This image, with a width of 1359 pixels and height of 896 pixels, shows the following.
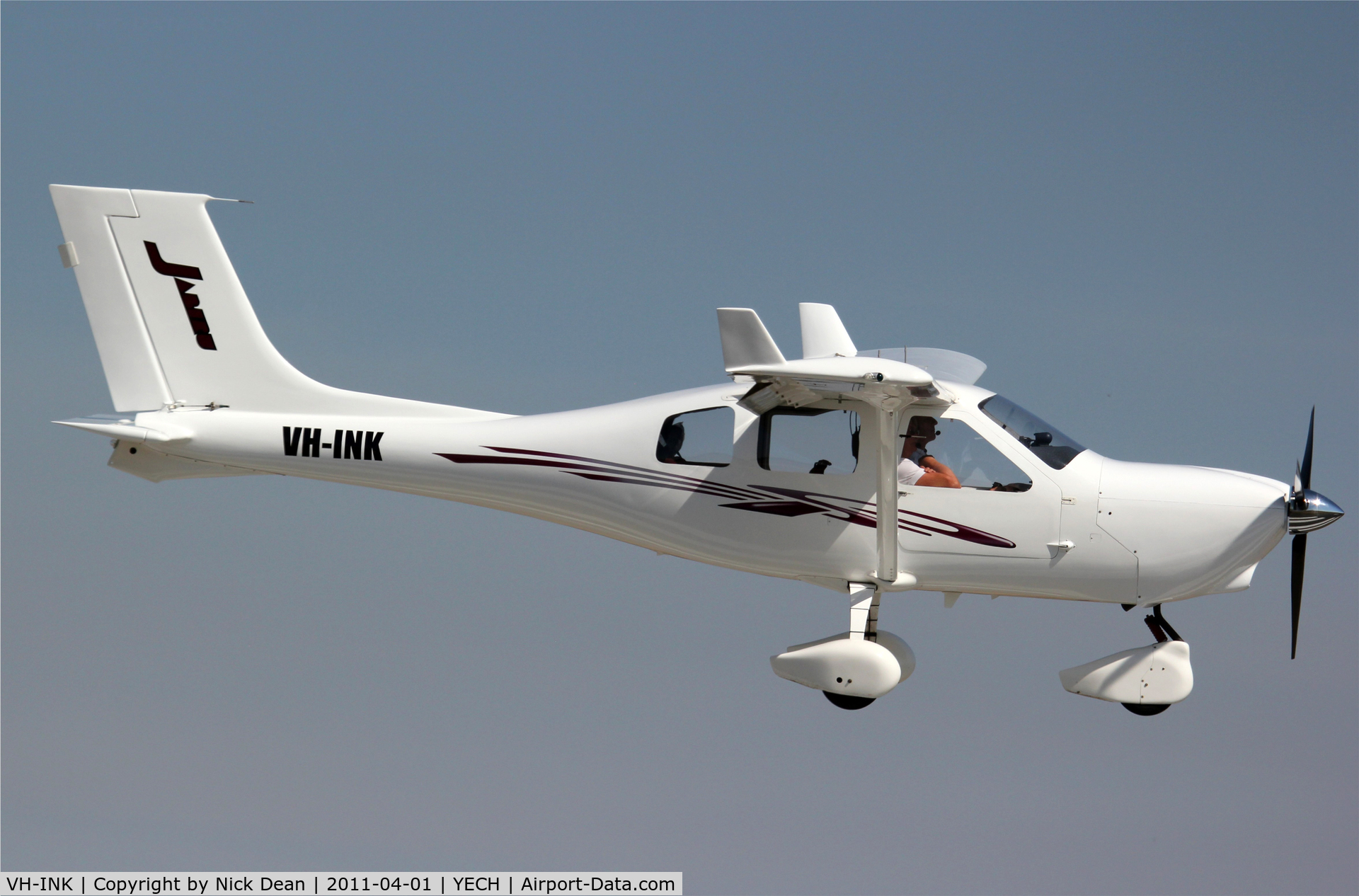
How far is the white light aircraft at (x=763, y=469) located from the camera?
39.7 feet

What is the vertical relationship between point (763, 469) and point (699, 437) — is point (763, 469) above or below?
below

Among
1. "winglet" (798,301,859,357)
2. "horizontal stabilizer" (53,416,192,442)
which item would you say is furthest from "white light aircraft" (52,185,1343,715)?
"winglet" (798,301,859,357)

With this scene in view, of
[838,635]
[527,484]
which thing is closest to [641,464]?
[527,484]

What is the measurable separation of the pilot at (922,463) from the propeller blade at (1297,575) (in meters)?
3.02

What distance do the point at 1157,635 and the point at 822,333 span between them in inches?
170

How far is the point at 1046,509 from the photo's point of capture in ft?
39.9

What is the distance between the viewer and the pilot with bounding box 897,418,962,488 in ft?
40.3

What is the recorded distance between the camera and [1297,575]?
12.5 m

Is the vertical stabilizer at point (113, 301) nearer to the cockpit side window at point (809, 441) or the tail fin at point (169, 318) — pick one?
the tail fin at point (169, 318)

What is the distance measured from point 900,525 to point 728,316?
8.82 feet

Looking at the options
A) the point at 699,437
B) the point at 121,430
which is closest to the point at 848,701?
the point at 699,437

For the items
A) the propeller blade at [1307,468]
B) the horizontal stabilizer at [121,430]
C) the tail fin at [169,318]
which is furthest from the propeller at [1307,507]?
the horizontal stabilizer at [121,430]

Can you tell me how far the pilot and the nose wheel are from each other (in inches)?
78.5

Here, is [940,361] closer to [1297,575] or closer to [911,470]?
[911,470]
